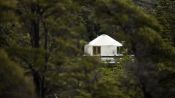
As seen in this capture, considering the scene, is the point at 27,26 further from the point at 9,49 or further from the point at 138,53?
the point at 138,53

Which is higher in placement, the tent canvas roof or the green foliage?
the tent canvas roof

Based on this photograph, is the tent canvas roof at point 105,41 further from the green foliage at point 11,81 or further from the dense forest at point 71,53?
the green foliage at point 11,81

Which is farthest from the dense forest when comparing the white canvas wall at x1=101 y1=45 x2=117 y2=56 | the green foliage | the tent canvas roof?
the tent canvas roof

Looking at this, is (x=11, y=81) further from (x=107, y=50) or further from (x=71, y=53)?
(x=107, y=50)

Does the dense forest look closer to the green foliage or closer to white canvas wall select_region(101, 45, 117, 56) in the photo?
the green foliage

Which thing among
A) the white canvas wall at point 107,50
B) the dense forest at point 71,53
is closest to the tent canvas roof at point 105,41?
the white canvas wall at point 107,50

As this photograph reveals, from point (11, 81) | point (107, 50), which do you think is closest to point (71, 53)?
point (11, 81)

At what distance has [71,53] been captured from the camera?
20484mm

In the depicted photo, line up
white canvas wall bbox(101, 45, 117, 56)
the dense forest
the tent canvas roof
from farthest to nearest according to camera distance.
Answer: the tent canvas roof → white canvas wall bbox(101, 45, 117, 56) → the dense forest

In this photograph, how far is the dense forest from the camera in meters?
18.3

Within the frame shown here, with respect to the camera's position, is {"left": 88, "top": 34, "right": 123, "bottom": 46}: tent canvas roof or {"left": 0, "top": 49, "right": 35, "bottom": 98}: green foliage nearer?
{"left": 0, "top": 49, "right": 35, "bottom": 98}: green foliage

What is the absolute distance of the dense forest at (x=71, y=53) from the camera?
18.3 meters

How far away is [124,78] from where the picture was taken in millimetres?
24547

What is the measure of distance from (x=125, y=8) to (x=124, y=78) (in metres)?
3.00
